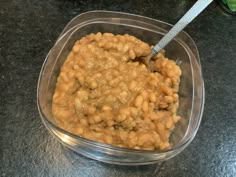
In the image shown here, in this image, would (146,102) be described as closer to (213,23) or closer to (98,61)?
(98,61)

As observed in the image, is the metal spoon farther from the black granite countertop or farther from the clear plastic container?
the black granite countertop

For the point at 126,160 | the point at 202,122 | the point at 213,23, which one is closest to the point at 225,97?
the point at 202,122

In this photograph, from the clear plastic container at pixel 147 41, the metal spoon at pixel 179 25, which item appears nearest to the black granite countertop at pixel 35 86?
the clear plastic container at pixel 147 41

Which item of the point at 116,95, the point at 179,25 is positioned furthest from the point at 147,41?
the point at 116,95

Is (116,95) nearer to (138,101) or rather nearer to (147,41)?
(138,101)

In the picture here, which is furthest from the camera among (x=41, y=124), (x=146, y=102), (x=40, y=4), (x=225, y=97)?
(x=40, y=4)
